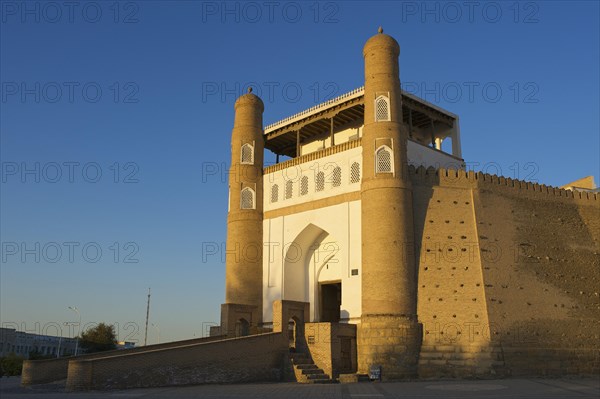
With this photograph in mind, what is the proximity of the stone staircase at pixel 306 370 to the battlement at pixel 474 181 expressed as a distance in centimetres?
767

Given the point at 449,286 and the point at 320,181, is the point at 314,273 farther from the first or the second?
the point at 449,286

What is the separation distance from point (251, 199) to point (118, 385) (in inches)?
500

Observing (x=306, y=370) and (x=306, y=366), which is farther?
(x=306, y=366)

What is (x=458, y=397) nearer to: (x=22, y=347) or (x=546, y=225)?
(x=546, y=225)

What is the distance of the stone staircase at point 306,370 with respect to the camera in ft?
61.9

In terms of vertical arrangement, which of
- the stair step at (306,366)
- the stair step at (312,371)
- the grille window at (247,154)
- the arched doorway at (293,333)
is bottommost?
the stair step at (312,371)

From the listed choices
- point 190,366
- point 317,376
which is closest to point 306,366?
point 317,376

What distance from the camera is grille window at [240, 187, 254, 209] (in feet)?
86.6

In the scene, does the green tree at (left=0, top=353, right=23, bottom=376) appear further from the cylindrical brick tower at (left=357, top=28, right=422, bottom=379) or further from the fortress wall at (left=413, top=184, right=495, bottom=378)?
the fortress wall at (left=413, top=184, right=495, bottom=378)

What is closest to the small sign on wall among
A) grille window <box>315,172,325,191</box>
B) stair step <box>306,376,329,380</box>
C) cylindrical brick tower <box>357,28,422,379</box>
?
cylindrical brick tower <box>357,28,422,379</box>

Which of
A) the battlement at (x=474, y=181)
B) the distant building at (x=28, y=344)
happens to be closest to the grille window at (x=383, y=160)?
the battlement at (x=474, y=181)

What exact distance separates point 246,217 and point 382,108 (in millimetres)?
7816

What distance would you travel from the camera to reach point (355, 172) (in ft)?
76.3

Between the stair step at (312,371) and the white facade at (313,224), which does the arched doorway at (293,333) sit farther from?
the white facade at (313,224)
